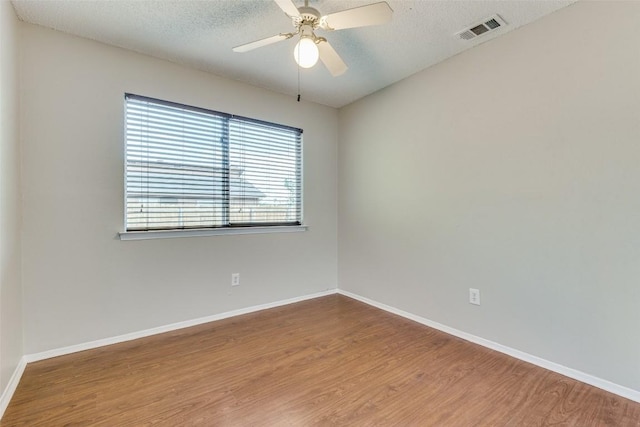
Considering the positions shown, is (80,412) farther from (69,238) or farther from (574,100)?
(574,100)

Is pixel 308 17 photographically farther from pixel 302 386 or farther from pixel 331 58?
pixel 302 386

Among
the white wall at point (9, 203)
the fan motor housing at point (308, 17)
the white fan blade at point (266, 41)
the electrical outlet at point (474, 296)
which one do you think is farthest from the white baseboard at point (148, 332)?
the fan motor housing at point (308, 17)

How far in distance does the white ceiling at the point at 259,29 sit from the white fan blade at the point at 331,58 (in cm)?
27

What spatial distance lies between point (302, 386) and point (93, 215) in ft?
6.59

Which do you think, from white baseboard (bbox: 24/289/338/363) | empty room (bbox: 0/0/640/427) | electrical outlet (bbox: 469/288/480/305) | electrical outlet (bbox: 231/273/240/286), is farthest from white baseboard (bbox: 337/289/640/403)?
electrical outlet (bbox: 231/273/240/286)

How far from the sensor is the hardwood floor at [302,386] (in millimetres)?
1540

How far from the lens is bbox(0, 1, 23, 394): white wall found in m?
1.64

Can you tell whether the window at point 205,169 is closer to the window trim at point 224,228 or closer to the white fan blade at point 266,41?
the window trim at point 224,228

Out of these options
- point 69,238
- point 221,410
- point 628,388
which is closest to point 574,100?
point 628,388

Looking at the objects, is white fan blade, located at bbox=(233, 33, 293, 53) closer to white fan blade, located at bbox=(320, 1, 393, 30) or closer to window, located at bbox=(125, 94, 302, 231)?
white fan blade, located at bbox=(320, 1, 393, 30)

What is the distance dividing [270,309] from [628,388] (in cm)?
273

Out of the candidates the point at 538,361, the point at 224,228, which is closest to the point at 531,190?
the point at 538,361

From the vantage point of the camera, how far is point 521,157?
2119mm

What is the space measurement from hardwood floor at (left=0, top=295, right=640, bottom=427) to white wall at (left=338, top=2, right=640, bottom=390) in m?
0.33
